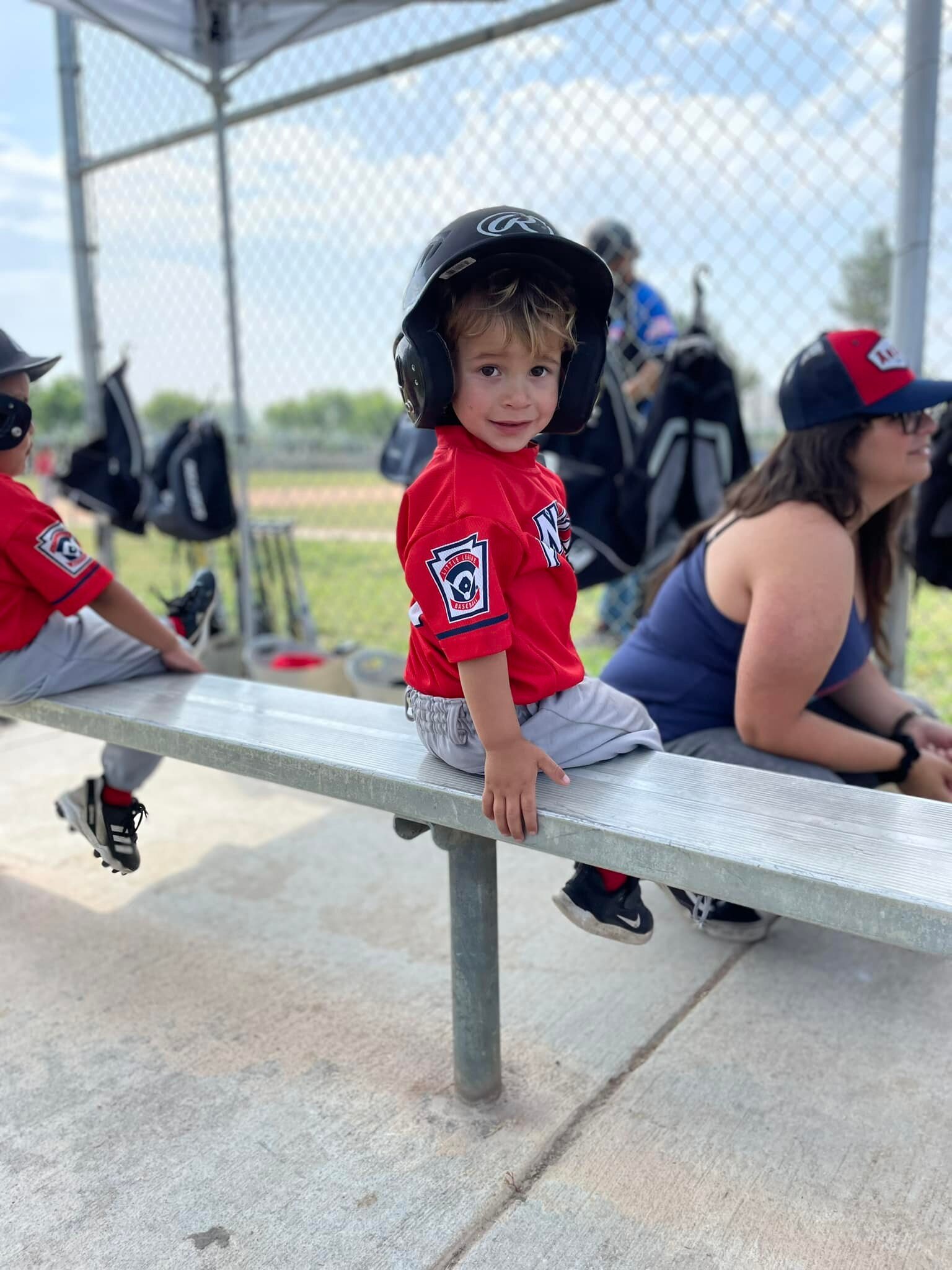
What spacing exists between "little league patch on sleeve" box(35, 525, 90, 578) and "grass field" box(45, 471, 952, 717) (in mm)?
2670

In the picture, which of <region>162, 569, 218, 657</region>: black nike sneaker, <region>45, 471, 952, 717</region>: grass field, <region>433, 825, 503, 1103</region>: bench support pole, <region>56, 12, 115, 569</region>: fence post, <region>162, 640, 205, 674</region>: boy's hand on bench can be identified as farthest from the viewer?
<region>45, 471, 952, 717</region>: grass field

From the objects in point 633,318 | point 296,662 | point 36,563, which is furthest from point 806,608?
point 296,662

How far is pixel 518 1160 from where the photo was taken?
1774mm

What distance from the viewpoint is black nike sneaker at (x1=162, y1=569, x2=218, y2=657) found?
2.84 m

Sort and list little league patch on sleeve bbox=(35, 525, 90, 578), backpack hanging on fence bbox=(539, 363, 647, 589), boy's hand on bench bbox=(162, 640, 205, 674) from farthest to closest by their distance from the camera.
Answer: backpack hanging on fence bbox=(539, 363, 647, 589) → boy's hand on bench bbox=(162, 640, 205, 674) → little league patch on sleeve bbox=(35, 525, 90, 578)

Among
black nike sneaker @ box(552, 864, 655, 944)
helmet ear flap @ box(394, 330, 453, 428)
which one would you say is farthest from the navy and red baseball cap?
black nike sneaker @ box(552, 864, 655, 944)

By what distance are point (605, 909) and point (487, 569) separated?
77 centimetres

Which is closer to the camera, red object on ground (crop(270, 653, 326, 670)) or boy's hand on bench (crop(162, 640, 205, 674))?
boy's hand on bench (crop(162, 640, 205, 674))

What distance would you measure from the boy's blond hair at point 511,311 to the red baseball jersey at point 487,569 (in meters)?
0.17

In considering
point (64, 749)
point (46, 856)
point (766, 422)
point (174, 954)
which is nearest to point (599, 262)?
point (174, 954)

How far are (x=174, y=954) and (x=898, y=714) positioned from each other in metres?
2.01

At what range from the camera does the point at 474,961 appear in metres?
1.86

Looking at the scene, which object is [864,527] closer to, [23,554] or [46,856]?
[23,554]

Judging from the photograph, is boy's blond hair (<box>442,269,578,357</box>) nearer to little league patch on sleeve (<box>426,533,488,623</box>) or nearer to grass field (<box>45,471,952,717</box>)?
little league patch on sleeve (<box>426,533,488,623</box>)
